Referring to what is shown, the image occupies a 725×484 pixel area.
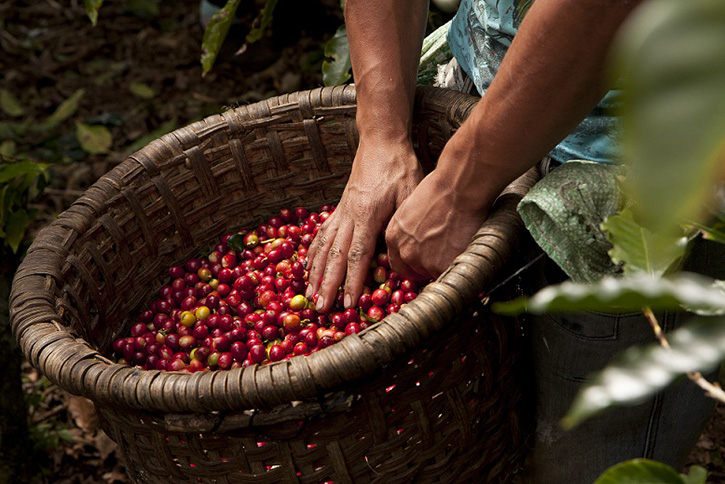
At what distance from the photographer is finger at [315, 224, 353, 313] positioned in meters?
1.50

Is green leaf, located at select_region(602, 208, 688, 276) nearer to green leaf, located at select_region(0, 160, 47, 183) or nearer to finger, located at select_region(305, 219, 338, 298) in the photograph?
finger, located at select_region(305, 219, 338, 298)

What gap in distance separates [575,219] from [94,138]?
253cm

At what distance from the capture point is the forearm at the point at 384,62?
4.92 feet

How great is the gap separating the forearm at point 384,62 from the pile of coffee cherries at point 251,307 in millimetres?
284

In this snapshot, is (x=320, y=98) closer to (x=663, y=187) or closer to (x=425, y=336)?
(x=425, y=336)

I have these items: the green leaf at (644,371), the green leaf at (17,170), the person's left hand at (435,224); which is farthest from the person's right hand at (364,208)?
the green leaf at (644,371)

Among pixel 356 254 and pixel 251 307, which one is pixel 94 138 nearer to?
pixel 251 307

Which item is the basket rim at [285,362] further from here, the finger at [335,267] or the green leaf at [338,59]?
the green leaf at [338,59]

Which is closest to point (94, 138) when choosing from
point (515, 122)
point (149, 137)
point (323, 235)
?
point (149, 137)

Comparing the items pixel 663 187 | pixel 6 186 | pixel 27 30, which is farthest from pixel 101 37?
pixel 663 187

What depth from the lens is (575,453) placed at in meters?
1.45

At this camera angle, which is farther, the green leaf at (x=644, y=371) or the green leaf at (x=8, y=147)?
the green leaf at (x=8, y=147)

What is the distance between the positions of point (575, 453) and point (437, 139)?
0.73 meters

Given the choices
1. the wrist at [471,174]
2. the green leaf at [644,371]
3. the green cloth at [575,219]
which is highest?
the green leaf at [644,371]
